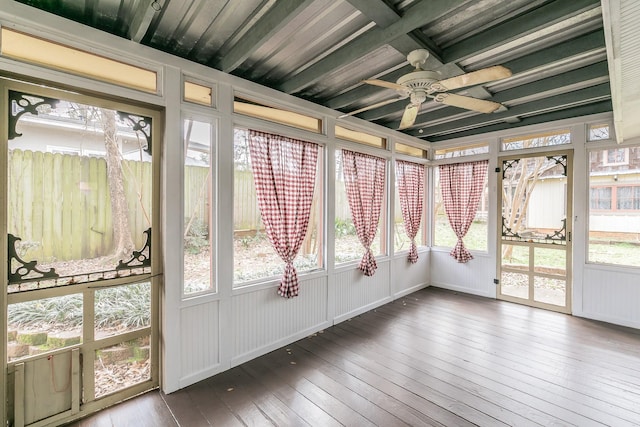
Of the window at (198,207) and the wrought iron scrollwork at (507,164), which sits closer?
the window at (198,207)

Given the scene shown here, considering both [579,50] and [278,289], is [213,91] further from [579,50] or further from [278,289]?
[579,50]

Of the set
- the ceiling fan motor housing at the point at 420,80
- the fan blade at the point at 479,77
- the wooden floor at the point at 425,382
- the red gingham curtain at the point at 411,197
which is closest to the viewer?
the fan blade at the point at 479,77

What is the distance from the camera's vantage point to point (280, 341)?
3.13 metres

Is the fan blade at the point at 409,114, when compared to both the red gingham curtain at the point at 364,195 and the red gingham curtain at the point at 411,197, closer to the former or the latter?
the red gingham curtain at the point at 364,195

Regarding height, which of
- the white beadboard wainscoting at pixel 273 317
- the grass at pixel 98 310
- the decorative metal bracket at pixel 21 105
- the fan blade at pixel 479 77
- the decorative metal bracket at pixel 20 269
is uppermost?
the fan blade at pixel 479 77

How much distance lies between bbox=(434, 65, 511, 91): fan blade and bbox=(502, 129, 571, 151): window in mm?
3246

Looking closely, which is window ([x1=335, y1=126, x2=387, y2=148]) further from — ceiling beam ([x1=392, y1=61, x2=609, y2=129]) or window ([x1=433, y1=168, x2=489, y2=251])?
window ([x1=433, y1=168, x2=489, y2=251])

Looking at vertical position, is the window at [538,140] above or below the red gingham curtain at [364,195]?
above

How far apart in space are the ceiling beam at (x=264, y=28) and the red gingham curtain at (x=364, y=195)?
1.85m

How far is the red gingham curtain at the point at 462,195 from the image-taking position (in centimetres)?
493

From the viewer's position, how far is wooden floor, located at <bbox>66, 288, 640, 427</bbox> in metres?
2.09

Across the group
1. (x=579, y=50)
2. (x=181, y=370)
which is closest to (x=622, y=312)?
(x=579, y=50)

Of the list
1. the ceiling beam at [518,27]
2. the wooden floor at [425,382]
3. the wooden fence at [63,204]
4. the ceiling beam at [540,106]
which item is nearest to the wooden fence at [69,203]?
the wooden fence at [63,204]

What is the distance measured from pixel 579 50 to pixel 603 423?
275 cm
